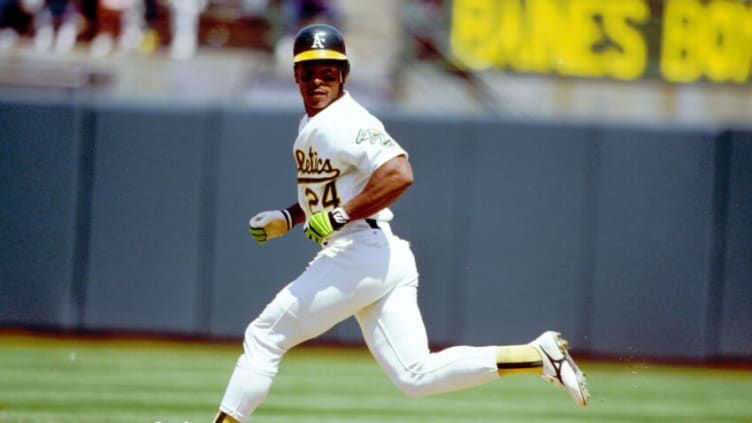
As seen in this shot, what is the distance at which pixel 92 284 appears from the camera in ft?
32.4

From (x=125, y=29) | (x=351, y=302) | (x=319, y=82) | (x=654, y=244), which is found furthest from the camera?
(x=125, y=29)

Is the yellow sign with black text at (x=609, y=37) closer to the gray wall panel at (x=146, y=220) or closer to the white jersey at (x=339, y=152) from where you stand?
the gray wall panel at (x=146, y=220)

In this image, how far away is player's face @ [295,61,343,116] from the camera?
489 centimetres

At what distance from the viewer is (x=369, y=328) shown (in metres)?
4.90

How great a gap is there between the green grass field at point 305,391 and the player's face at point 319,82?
7.17 feet

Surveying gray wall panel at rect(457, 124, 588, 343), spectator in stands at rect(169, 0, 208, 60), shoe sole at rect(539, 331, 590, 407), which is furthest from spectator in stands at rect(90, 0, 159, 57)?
shoe sole at rect(539, 331, 590, 407)

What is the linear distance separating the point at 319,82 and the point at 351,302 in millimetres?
965

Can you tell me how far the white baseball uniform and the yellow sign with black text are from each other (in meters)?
6.91

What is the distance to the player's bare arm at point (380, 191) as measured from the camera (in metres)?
4.69

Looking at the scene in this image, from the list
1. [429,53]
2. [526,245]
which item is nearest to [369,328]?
[526,245]

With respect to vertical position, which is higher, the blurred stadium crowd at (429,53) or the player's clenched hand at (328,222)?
the blurred stadium crowd at (429,53)

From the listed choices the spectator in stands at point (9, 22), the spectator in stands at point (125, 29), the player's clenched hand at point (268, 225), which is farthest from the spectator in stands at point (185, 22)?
the player's clenched hand at point (268, 225)

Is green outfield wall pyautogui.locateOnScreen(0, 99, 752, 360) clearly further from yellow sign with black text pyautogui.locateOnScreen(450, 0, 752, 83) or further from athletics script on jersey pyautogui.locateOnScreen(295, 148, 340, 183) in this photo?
athletics script on jersey pyautogui.locateOnScreen(295, 148, 340, 183)

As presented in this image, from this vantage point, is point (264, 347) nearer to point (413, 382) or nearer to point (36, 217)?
point (413, 382)
